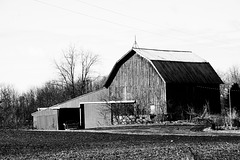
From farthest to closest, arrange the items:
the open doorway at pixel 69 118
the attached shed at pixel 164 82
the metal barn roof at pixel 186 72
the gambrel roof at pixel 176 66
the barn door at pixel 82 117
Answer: the barn door at pixel 82 117
the open doorway at pixel 69 118
the gambrel roof at pixel 176 66
the metal barn roof at pixel 186 72
the attached shed at pixel 164 82

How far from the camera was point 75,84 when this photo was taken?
317ft

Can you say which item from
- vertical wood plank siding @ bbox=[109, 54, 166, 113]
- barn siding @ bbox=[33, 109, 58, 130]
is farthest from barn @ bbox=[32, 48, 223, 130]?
barn siding @ bbox=[33, 109, 58, 130]

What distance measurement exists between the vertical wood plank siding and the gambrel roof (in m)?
0.59

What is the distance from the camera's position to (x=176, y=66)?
189ft

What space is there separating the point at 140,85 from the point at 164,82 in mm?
3613

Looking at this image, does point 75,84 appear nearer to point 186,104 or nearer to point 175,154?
point 186,104

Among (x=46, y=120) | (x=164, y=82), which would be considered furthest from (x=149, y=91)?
(x=46, y=120)

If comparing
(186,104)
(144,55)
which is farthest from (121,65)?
(186,104)

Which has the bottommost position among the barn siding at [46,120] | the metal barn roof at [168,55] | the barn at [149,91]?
the barn siding at [46,120]

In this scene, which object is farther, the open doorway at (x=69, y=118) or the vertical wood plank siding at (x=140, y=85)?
the open doorway at (x=69, y=118)

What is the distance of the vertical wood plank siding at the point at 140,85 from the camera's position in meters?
55.5

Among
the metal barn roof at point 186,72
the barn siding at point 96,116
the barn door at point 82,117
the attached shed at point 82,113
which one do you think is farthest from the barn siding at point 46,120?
the metal barn roof at point 186,72

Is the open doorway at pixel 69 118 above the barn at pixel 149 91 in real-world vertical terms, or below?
below

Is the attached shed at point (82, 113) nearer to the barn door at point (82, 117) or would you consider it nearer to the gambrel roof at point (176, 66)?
the barn door at point (82, 117)
